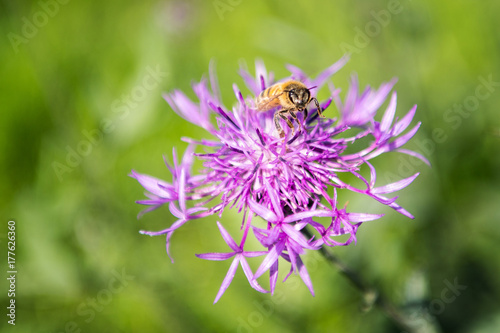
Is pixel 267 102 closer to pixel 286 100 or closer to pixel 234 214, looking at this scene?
pixel 286 100

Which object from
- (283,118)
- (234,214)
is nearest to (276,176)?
Result: (283,118)

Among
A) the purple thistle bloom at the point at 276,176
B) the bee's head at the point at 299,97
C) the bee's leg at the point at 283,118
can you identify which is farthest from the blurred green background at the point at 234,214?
the bee's head at the point at 299,97

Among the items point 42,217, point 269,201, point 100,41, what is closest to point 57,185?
point 42,217

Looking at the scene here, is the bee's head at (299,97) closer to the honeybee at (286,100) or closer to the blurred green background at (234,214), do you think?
the honeybee at (286,100)

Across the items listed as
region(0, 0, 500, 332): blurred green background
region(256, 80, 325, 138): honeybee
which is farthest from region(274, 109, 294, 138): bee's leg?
region(0, 0, 500, 332): blurred green background

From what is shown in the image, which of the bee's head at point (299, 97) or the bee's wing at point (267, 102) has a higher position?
the bee's wing at point (267, 102)

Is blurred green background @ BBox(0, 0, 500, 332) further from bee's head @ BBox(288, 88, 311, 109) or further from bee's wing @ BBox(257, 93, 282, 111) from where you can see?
bee's head @ BBox(288, 88, 311, 109)

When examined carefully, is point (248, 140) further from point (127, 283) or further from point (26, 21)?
point (26, 21)
